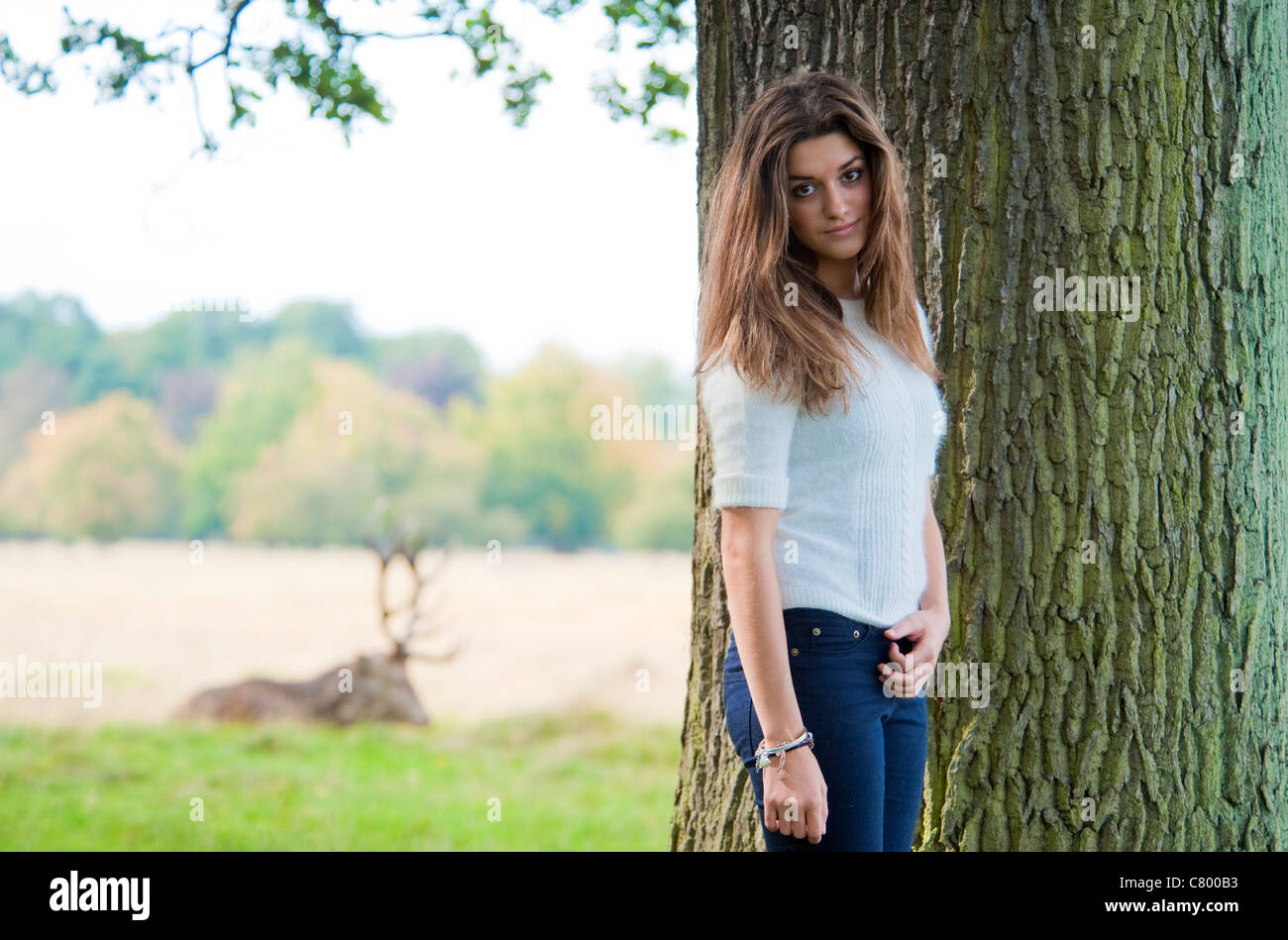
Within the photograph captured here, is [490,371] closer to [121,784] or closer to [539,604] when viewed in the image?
[539,604]

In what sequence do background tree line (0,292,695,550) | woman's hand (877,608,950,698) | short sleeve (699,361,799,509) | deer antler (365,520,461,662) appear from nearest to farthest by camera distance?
short sleeve (699,361,799,509) < woman's hand (877,608,950,698) < deer antler (365,520,461,662) < background tree line (0,292,695,550)

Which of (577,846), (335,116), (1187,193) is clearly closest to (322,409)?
(577,846)

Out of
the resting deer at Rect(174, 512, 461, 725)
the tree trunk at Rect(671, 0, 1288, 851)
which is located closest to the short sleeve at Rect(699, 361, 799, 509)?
the tree trunk at Rect(671, 0, 1288, 851)

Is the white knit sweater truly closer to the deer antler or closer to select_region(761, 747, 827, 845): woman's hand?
select_region(761, 747, 827, 845): woman's hand

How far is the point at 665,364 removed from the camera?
17891 mm

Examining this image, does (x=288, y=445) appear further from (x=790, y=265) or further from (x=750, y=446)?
(x=750, y=446)

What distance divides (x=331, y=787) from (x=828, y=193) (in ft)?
19.2

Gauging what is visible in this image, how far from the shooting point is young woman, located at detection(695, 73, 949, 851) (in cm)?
155

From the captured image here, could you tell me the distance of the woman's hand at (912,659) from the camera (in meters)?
1.67

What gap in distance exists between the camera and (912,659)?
66.2 inches

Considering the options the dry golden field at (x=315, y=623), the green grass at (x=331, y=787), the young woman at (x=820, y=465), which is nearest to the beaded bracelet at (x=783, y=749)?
the young woman at (x=820, y=465)

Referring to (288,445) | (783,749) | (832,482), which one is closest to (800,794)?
(783,749)

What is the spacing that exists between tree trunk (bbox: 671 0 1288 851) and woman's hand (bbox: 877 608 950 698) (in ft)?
1.94

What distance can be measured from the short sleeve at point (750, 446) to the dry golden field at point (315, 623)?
6.48 meters
